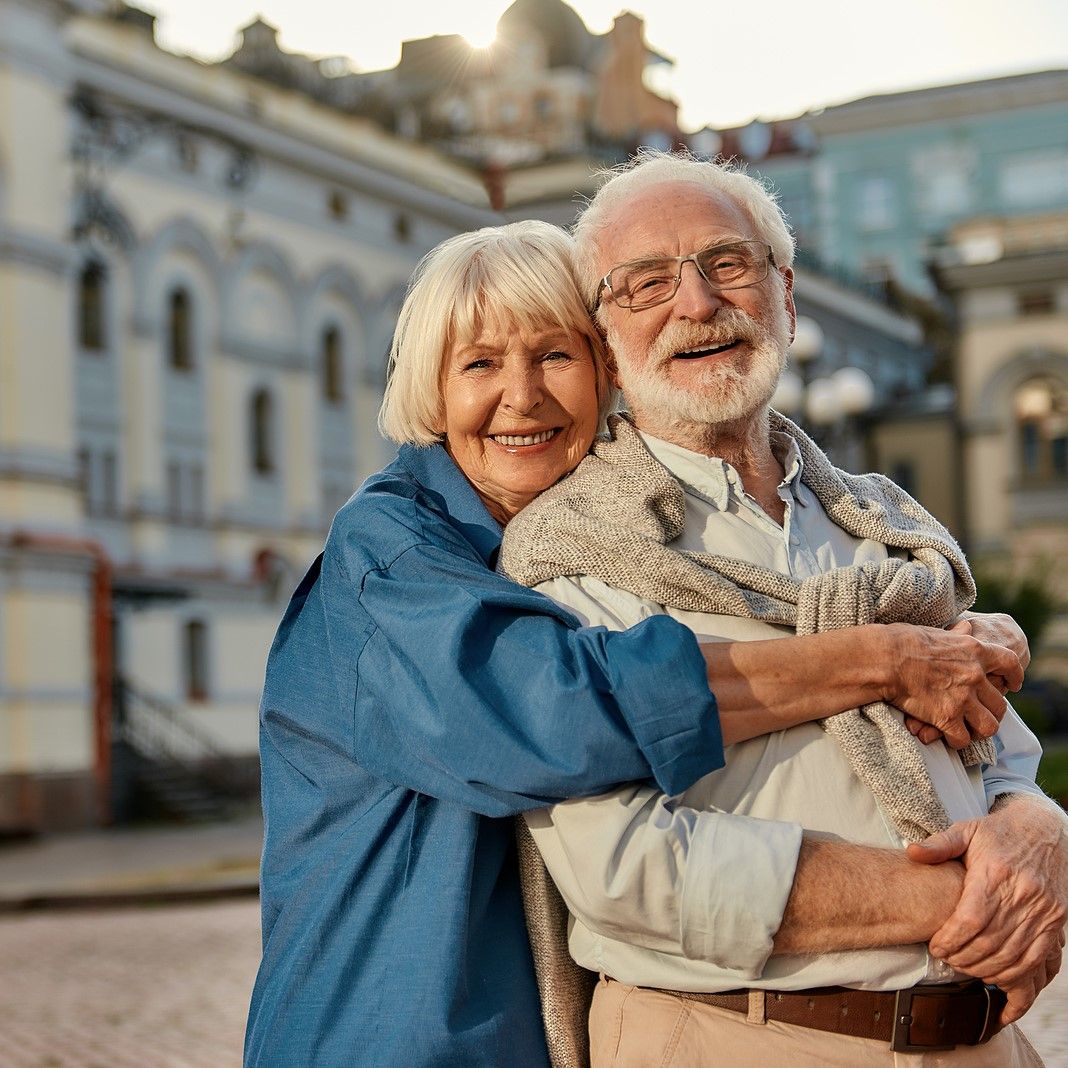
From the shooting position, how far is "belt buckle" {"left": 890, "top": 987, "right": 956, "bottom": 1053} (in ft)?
9.04

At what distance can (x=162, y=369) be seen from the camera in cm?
2975

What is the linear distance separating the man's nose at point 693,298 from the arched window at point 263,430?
29940 mm

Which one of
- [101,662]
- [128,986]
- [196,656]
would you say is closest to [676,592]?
[128,986]

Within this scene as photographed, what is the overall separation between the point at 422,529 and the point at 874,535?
0.84m

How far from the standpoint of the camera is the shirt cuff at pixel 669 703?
2.60 m

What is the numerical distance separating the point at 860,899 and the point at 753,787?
0.78ft

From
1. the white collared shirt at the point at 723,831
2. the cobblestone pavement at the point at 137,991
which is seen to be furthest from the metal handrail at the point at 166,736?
the white collared shirt at the point at 723,831

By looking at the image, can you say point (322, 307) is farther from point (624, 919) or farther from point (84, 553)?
point (624, 919)

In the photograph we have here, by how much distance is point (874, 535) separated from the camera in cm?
320

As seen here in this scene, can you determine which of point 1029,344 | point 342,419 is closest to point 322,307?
point 342,419

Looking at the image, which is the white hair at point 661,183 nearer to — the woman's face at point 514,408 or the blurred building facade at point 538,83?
the woman's face at point 514,408

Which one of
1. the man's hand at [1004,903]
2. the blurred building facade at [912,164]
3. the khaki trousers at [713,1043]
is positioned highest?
the blurred building facade at [912,164]

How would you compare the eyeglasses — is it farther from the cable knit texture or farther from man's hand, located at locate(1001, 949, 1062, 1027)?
man's hand, located at locate(1001, 949, 1062, 1027)

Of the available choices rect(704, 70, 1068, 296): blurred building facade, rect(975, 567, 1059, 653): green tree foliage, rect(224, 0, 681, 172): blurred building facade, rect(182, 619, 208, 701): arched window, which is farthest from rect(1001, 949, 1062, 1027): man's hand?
rect(704, 70, 1068, 296): blurred building facade
